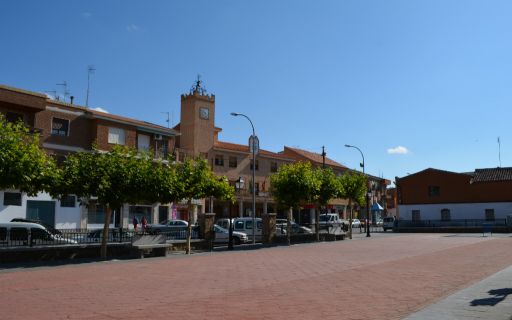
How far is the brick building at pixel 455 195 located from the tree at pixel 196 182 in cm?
4269

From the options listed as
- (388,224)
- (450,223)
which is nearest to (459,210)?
(450,223)

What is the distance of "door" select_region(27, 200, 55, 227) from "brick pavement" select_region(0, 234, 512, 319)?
74.0 ft

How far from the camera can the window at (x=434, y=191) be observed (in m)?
61.3

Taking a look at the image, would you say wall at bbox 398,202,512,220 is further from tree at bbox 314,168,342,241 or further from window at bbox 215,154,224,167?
tree at bbox 314,168,342,241

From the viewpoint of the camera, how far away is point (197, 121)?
55656mm

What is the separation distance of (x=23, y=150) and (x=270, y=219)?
16042 millimetres

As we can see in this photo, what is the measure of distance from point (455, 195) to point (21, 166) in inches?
2125

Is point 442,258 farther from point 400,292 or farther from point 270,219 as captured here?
point 270,219

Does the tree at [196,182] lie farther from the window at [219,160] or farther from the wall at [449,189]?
the wall at [449,189]

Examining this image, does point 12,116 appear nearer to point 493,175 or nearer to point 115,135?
point 115,135

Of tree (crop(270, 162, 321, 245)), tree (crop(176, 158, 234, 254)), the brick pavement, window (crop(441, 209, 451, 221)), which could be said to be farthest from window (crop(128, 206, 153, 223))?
window (crop(441, 209, 451, 221))

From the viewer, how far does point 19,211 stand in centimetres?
3653

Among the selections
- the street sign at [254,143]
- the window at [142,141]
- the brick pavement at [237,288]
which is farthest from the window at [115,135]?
the brick pavement at [237,288]

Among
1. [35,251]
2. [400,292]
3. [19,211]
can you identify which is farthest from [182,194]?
[19,211]
